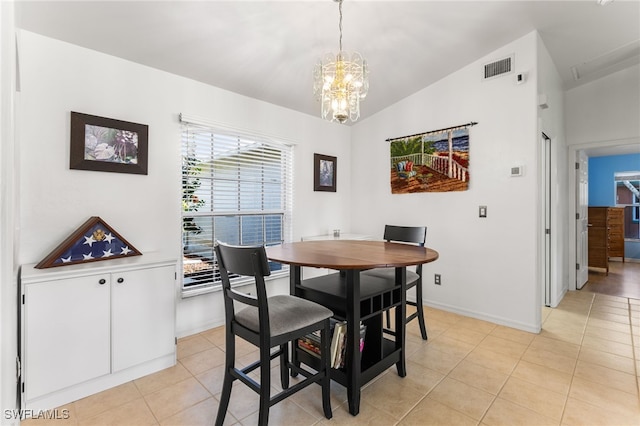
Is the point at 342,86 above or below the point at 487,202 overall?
above

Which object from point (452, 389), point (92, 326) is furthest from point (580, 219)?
point (92, 326)

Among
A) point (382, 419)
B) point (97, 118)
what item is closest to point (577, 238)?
point (382, 419)

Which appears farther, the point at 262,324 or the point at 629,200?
the point at 629,200

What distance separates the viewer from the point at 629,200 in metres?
6.84

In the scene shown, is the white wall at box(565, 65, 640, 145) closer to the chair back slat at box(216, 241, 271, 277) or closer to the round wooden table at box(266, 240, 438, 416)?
the round wooden table at box(266, 240, 438, 416)

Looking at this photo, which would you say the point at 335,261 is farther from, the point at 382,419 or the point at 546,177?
the point at 546,177

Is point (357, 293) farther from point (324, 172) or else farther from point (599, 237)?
point (599, 237)

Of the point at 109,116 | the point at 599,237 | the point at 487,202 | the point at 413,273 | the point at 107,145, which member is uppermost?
the point at 109,116

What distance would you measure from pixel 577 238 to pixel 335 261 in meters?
4.44

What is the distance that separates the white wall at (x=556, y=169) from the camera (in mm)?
3221

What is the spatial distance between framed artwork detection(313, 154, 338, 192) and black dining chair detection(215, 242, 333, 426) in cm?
236

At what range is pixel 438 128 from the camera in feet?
11.8

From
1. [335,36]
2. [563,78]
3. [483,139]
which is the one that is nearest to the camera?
[335,36]

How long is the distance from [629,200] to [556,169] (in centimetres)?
505
